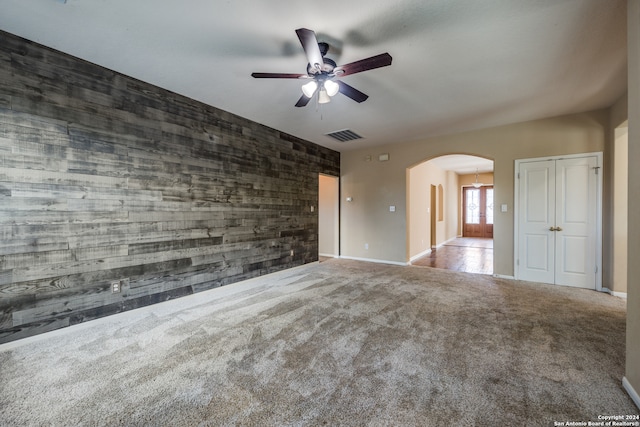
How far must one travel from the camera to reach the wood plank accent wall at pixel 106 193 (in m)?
2.30

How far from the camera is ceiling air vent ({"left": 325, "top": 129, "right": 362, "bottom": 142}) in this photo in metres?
4.93

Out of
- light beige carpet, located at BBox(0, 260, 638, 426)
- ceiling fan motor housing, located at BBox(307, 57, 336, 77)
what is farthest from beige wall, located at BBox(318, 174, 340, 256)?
ceiling fan motor housing, located at BBox(307, 57, 336, 77)

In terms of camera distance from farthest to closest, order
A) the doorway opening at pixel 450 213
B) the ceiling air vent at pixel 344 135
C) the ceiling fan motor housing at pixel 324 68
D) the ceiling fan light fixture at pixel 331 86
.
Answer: the doorway opening at pixel 450 213 → the ceiling air vent at pixel 344 135 → the ceiling fan light fixture at pixel 331 86 → the ceiling fan motor housing at pixel 324 68

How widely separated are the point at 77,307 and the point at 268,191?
2887 millimetres

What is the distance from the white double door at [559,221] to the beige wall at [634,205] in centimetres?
298

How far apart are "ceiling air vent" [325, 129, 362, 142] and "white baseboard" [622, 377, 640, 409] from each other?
439 cm

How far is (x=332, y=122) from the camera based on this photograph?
172 inches

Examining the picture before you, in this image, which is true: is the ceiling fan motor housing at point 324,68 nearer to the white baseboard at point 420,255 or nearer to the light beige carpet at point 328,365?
the light beige carpet at point 328,365

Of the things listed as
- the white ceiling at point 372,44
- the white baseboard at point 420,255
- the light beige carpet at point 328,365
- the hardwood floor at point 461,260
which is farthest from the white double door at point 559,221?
the white baseboard at point 420,255

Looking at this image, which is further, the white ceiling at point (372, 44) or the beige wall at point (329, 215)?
the beige wall at point (329, 215)

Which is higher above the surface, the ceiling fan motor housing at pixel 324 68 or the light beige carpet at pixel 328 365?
the ceiling fan motor housing at pixel 324 68

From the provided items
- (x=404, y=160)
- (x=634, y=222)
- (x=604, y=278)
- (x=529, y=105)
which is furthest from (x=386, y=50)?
(x=604, y=278)

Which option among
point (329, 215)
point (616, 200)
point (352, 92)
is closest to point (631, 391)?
point (352, 92)

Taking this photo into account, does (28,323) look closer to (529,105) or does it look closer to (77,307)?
(77,307)
